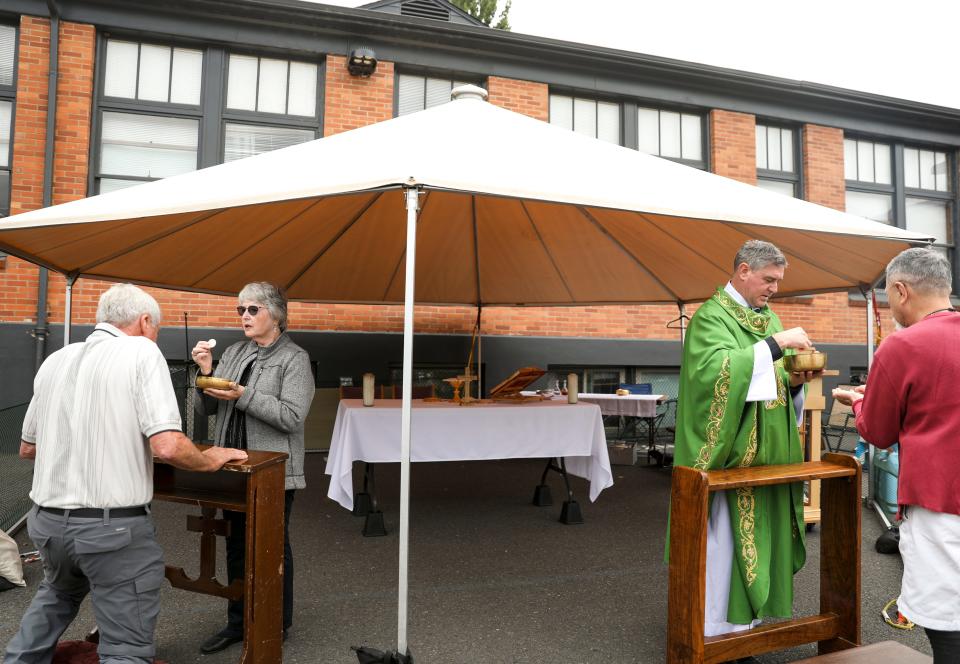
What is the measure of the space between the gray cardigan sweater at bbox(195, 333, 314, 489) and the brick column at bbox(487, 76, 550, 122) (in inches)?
262

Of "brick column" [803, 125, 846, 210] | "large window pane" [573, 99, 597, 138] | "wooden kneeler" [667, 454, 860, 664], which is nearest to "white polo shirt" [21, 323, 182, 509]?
"wooden kneeler" [667, 454, 860, 664]

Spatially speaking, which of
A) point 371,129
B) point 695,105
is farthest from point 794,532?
point 695,105

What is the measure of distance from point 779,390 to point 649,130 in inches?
304

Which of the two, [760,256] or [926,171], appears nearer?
[760,256]

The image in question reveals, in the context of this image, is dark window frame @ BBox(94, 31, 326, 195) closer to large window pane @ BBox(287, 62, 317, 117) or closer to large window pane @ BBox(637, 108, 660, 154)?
large window pane @ BBox(287, 62, 317, 117)

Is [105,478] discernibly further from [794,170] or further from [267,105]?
[794,170]

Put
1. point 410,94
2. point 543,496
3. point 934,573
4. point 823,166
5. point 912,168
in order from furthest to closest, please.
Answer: point 912,168, point 823,166, point 410,94, point 543,496, point 934,573

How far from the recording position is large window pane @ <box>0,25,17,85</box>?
763 cm

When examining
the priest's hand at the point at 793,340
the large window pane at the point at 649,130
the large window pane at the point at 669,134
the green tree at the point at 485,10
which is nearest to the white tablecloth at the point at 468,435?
the priest's hand at the point at 793,340

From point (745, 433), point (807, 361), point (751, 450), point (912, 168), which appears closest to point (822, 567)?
point (751, 450)

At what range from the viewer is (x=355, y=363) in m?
8.35

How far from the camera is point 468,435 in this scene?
5102 mm

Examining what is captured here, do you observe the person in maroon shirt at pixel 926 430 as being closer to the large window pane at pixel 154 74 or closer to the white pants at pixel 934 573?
the white pants at pixel 934 573

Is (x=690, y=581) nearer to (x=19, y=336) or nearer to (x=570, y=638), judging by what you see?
(x=570, y=638)
